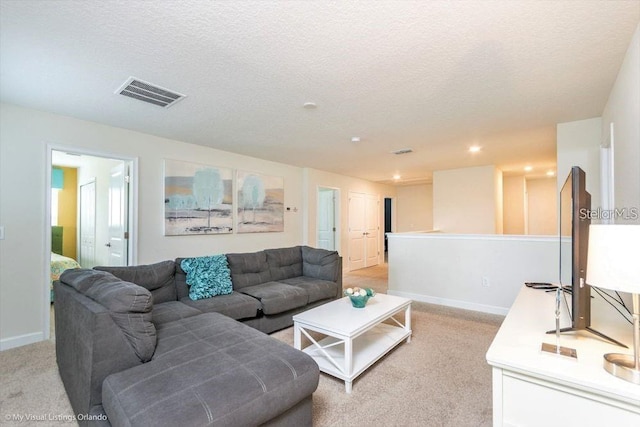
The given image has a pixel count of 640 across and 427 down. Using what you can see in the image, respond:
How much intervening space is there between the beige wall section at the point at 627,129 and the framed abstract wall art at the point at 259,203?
14.5 feet

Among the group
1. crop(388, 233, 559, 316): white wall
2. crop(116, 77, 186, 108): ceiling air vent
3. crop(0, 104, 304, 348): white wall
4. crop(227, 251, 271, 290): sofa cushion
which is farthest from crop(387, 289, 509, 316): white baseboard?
crop(0, 104, 304, 348): white wall

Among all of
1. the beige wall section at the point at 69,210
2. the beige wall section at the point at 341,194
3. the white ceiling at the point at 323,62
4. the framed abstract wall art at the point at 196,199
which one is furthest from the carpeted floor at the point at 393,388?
the beige wall section at the point at 69,210

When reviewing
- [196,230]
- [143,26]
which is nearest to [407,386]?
[143,26]

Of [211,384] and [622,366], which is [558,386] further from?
[211,384]

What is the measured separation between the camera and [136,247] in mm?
3658

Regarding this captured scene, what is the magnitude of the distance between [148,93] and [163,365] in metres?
2.22

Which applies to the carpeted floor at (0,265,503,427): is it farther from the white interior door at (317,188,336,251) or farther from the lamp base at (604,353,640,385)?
the white interior door at (317,188,336,251)

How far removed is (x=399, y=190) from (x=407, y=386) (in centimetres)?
747

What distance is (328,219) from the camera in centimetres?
698

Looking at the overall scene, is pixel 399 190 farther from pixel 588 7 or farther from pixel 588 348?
pixel 588 348

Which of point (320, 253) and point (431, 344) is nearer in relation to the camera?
point (431, 344)

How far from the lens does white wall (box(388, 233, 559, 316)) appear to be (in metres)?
3.68

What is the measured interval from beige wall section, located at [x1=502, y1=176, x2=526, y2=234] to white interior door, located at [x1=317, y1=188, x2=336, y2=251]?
4222 millimetres

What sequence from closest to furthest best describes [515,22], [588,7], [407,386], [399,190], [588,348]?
1. [588,348]
2. [588,7]
3. [515,22]
4. [407,386]
5. [399,190]
